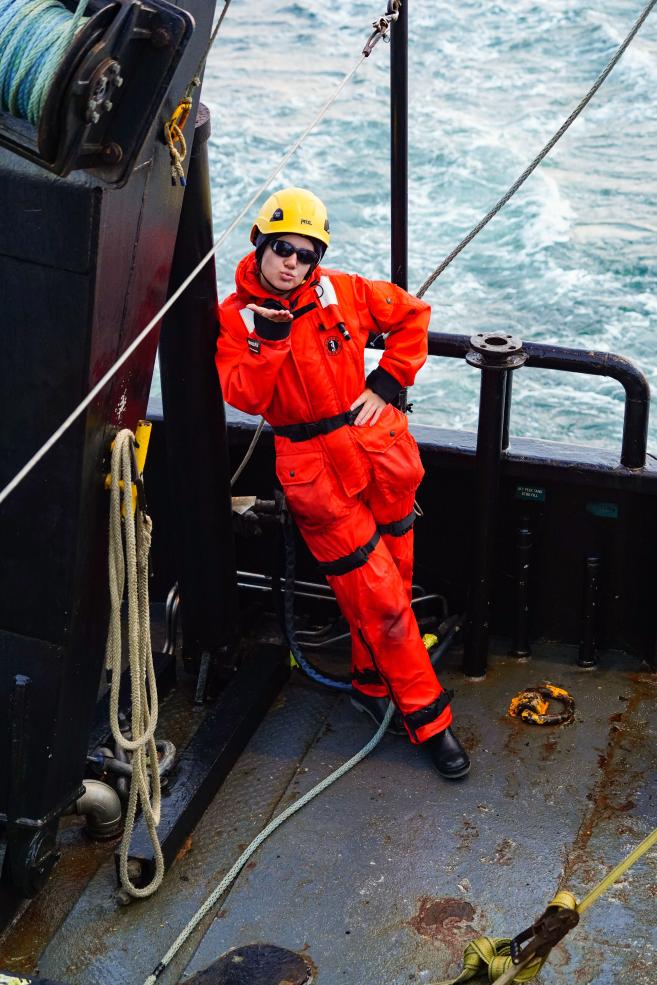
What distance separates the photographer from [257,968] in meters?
2.96

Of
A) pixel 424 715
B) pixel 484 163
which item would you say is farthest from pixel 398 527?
pixel 484 163

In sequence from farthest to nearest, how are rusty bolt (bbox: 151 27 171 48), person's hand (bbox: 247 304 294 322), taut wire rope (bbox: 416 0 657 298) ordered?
taut wire rope (bbox: 416 0 657 298) < person's hand (bbox: 247 304 294 322) < rusty bolt (bbox: 151 27 171 48)

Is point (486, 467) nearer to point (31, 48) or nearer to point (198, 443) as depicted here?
point (198, 443)

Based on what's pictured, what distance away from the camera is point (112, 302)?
8.54 ft

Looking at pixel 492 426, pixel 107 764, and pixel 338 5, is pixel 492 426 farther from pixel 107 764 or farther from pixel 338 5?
pixel 338 5

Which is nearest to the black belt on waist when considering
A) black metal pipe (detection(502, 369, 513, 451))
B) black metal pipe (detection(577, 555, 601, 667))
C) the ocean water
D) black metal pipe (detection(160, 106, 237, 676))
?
black metal pipe (detection(160, 106, 237, 676))

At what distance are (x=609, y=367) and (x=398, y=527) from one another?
82cm

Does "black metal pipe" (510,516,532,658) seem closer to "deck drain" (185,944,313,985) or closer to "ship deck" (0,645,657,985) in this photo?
"ship deck" (0,645,657,985)

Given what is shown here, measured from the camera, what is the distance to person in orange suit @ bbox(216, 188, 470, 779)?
332 centimetres

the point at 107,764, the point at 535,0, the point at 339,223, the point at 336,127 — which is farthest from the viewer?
the point at 535,0

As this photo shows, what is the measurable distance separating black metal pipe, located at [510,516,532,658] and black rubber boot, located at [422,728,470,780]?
0.58 m

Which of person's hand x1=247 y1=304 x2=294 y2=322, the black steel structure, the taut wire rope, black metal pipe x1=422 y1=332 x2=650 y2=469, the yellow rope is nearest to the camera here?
the black steel structure

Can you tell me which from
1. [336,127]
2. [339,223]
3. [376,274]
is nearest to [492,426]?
[376,274]

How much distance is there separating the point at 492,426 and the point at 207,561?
1010 millimetres
